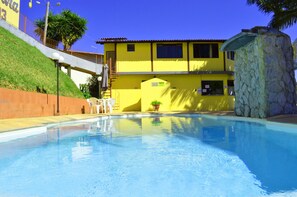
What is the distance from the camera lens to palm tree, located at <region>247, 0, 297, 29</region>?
14234mm

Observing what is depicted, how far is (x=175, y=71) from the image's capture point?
70.7 ft

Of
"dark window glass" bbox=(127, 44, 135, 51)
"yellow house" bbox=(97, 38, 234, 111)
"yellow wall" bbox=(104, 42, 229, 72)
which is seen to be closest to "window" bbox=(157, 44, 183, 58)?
"yellow house" bbox=(97, 38, 234, 111)

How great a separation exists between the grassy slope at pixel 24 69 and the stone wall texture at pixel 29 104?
1.76 feet

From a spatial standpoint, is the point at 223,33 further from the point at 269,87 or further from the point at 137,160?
the point at 137,160

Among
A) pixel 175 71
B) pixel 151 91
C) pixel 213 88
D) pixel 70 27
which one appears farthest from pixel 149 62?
pixel 70 27

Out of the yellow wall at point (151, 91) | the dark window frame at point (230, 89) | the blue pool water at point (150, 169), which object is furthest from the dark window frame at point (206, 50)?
the blue pool water at point (150, 169)

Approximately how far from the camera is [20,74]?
1194cm

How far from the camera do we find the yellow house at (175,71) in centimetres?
2159

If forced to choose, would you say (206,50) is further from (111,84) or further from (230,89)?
(111,84)

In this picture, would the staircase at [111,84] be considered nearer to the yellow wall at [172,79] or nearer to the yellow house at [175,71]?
the yellow house at [175,71]

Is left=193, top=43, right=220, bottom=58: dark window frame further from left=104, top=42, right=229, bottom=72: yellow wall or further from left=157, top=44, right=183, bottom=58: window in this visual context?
left=157, top=44, right=183, bottom=58: window

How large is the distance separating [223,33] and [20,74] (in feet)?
53.5

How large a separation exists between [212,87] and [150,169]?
19.0 m

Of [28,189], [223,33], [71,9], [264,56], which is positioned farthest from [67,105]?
[71,9]
